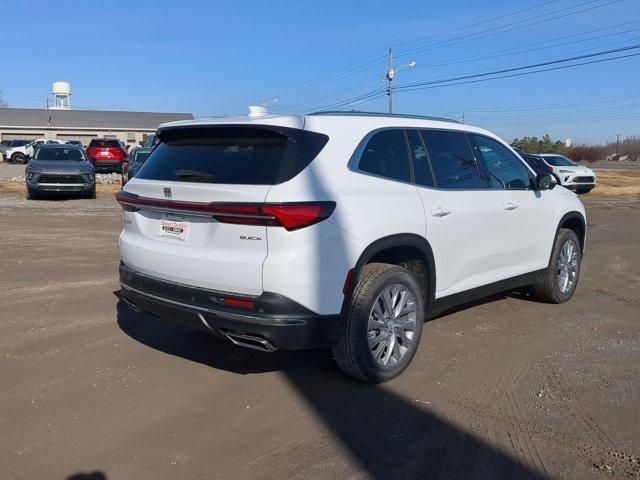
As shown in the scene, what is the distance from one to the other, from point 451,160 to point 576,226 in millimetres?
2701

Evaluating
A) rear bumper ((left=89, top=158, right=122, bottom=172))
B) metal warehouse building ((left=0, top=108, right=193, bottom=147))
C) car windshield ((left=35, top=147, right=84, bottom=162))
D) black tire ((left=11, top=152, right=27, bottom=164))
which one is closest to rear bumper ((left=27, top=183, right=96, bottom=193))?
car windshield ((left=35, top=147, right=84, bottom=162))

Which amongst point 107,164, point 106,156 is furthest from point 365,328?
point 107,164

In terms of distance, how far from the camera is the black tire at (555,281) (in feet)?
21.2

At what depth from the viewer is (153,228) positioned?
172 inches

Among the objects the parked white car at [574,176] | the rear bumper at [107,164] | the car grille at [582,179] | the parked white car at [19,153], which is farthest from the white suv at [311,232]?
the parked white car at [19,153]

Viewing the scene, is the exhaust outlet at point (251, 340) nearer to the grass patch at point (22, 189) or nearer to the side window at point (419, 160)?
the side window at point (419, 160)

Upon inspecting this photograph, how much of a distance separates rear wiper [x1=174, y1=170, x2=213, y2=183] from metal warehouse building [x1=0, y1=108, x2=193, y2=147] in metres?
60.7

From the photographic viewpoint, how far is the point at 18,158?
45.1m

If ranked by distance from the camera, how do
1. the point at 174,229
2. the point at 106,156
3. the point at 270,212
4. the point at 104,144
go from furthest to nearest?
the point at 104,144
the point at 106,156
the point at 174,229
the point at 270,212

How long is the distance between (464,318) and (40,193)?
1510 cm

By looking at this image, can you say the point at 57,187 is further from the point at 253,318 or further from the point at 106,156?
the point at 253,318

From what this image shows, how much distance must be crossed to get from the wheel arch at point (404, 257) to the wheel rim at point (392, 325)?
0.82 ft

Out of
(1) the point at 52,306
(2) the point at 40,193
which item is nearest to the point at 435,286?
(1) the point at 52,306

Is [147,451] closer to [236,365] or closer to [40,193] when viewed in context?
[236,365]
